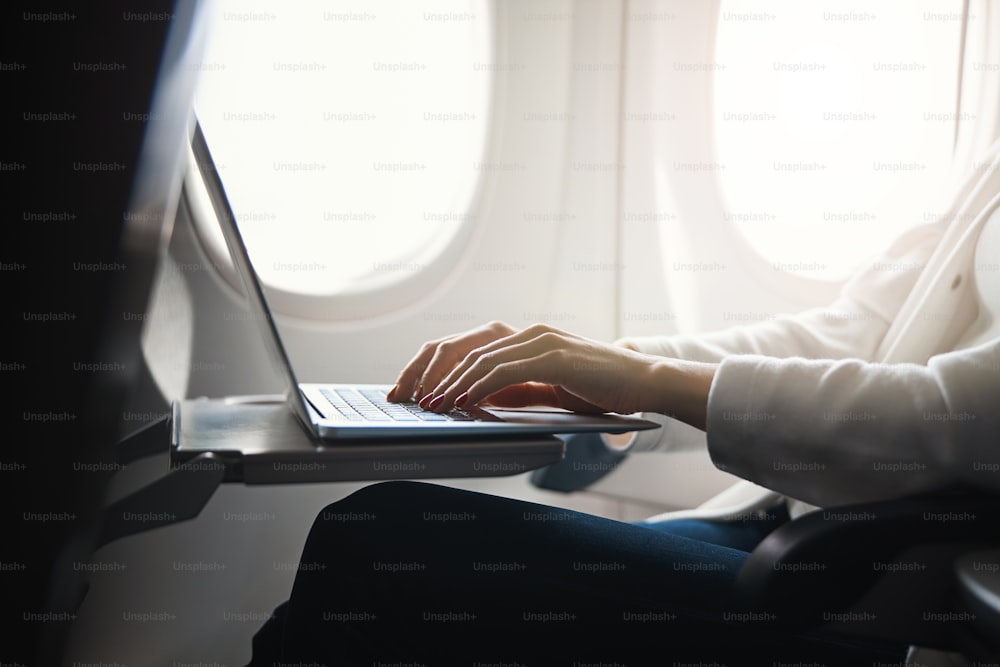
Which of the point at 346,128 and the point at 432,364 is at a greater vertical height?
the point at 346,128

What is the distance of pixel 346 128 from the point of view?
4.49ft

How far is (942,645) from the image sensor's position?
42 centimetres

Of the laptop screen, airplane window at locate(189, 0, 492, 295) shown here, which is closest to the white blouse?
the laptop screen

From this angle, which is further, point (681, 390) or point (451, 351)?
point (451, 351)

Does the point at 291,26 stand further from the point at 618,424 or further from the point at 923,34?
the point at 923,34

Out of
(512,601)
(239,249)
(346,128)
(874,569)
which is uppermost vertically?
(346,128)

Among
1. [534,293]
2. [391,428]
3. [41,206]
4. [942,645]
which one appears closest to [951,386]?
[942,645]

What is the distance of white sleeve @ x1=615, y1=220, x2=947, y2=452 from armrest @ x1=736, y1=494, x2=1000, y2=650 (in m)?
0.56

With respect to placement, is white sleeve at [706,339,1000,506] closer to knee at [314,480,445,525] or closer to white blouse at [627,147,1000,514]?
white blouse at [627,147,1000,514]

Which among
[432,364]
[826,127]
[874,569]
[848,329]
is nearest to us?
[874,569]

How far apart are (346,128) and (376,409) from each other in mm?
885

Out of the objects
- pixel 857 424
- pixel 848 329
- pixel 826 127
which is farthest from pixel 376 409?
pixel 826 127

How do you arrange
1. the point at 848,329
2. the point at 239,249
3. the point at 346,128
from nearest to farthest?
the point at 239,249
the point at 848,329
the point at 346,128

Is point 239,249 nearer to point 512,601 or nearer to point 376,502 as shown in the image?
point 376,502
